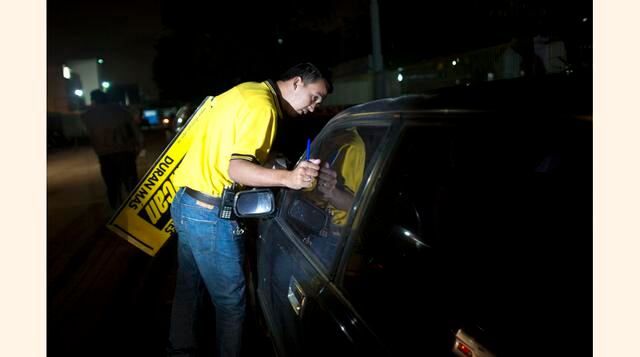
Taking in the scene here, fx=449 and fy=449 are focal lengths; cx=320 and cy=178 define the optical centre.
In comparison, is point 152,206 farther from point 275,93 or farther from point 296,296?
point 296,296

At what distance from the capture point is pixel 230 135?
7.05 ft

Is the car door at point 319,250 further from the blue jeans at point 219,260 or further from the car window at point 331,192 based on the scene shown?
the blue jeans at point 219,260

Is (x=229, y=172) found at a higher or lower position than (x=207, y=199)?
higher

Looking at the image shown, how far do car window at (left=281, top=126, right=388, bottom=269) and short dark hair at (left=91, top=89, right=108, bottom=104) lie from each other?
4.59m

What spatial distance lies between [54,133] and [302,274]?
28.4m

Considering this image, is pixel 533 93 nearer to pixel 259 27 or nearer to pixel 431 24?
pixel 431 24

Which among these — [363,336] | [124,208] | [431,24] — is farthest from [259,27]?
[363,336]

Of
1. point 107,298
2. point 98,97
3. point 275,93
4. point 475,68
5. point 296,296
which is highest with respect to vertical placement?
point 475,68

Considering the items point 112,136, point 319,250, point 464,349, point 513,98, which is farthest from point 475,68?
point 464,349

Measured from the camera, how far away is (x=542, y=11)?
1045 centimetres

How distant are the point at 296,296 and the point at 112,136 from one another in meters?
5.07

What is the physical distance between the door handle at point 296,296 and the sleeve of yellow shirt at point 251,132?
603mm

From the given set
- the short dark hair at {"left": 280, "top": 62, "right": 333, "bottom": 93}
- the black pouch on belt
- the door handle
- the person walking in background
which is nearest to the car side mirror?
the black pouch on belt

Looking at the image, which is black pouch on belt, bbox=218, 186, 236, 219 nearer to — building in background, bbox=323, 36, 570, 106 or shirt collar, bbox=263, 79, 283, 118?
shirt collar, bbox=263, 79, 283, 118
